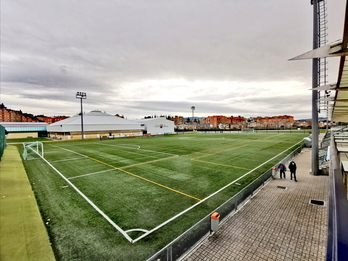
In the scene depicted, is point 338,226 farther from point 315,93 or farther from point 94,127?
point 94,127

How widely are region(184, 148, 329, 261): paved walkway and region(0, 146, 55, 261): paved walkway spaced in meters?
5.48

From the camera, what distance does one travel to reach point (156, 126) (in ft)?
274

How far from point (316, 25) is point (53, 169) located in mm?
26953

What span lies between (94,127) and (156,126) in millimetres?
28618

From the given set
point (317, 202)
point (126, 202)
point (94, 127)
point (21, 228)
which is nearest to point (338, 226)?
point (317, 202)

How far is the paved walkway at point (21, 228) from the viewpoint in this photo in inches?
247

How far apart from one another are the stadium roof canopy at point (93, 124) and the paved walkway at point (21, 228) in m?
49.8

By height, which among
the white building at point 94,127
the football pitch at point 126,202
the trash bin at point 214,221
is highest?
the white building at point 94,127

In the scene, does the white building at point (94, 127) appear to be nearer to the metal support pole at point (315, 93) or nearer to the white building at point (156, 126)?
the white building at point (156, 126)

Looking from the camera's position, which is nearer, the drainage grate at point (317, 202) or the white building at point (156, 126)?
the drainage grate at point (317, 202)

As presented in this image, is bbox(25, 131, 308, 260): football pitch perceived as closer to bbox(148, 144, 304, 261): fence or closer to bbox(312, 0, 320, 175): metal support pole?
bbox(148, 144, 304, 261): fence

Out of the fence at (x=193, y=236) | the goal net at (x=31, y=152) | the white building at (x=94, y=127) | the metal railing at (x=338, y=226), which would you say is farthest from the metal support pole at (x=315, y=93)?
the white building at (x=94, y=127)

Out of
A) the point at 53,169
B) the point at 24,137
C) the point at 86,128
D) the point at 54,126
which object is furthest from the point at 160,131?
the point at 53,169

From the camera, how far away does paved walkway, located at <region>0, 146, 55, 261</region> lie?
20.6 ft
